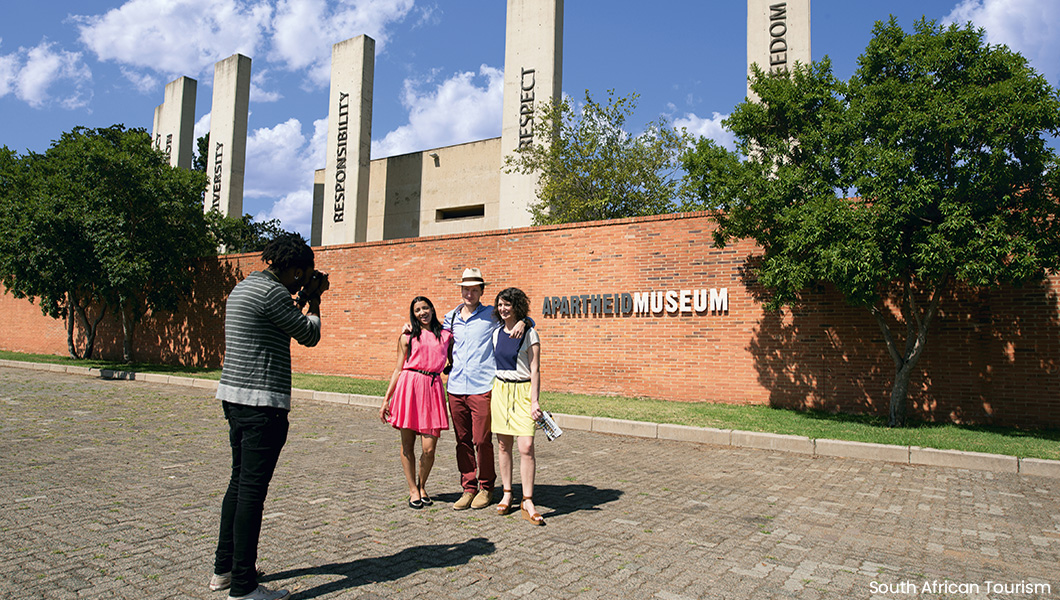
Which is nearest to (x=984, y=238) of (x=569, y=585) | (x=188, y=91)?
(x=569, y=585)

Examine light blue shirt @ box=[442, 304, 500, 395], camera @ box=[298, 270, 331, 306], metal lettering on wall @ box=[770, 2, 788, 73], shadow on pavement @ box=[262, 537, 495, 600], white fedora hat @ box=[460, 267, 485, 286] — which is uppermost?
metal lettering on wall @ box=[770, 2, 788, 73]

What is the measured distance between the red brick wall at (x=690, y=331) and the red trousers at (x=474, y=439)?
8605mm

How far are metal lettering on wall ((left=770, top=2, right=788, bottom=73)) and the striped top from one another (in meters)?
19.7

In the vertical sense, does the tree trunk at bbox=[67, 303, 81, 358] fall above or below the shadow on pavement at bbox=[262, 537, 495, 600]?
above

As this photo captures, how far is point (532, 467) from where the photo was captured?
518 cm

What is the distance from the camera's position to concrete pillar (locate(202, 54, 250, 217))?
31969 millimetres

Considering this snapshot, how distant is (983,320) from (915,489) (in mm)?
5955

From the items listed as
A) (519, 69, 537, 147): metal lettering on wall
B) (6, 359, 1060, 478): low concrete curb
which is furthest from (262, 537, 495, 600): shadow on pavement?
(519, 69, 537, 147): metal lettering on wall

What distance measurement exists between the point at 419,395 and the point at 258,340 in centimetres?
214

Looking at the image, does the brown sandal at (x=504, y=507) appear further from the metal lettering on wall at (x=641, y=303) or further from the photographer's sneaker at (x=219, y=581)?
the metal lettering on wall at (x=641, y=303)

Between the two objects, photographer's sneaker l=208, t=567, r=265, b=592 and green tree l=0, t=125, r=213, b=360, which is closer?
photographer's sneaker l=208, t=567, r=265, b=592

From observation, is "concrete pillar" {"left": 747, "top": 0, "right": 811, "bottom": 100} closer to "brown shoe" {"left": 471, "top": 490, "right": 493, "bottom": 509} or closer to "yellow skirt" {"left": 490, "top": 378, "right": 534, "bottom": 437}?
"yellow skirt" {"left": 490, "top": 378, "right": 534, "bottom": 437}

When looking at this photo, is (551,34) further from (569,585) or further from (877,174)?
A: (569,585)

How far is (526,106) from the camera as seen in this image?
2392 centimetres
